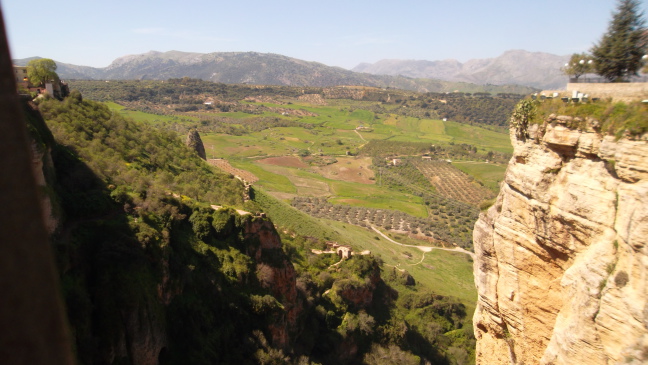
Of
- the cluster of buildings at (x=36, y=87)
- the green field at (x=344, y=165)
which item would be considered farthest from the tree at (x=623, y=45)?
the cluster of buildings at (x=36, y=87)

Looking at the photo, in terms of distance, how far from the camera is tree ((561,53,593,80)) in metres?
14.0

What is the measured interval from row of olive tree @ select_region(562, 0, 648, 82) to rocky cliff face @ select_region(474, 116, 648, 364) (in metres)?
3.76

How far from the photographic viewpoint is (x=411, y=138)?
129m

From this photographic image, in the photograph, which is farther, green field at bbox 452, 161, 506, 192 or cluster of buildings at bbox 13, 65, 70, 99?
green field at bbox 452, 161, 506, 192

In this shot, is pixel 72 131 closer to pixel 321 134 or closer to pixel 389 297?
pixel 389 297

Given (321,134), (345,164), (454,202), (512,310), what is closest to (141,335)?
(512,310)

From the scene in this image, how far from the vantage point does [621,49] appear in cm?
1315

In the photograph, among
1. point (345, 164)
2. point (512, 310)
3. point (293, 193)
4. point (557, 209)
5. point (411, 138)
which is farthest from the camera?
point (411, 138)

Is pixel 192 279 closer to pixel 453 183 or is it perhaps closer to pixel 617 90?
pixel 617 90

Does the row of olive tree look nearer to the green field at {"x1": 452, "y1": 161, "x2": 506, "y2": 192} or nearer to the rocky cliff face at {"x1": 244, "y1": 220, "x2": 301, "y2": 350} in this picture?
the rocky cliff face at {"x1": 244, "y1": 220, "x2": 301, "y2": 350}

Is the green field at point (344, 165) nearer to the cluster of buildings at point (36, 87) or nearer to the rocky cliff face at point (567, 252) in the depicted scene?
the cluster of buildings at point (36, 87)

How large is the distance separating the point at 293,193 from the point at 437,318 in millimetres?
41614

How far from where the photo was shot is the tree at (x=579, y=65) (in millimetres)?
14016

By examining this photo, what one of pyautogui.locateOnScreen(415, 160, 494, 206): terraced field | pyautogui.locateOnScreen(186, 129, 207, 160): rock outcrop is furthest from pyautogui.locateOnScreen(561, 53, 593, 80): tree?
pyautogui.locateOnScreen(415, 160, 494, 206): terraced field
